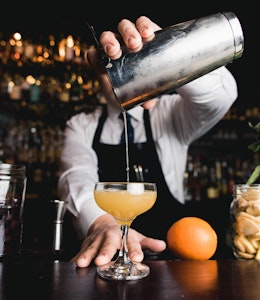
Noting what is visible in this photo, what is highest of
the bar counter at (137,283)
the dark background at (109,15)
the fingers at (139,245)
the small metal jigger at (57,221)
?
the dark background at (109,15)

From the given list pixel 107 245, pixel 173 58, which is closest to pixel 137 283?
pixel 107 245

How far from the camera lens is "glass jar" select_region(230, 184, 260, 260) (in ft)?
3.16

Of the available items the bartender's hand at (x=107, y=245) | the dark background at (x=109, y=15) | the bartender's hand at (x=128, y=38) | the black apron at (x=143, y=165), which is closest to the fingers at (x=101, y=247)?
the bartender's hand at (x=107, y=245)

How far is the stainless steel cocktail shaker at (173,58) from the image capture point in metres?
0.87

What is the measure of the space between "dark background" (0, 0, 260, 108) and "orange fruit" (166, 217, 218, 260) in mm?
2457

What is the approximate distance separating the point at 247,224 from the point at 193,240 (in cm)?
15

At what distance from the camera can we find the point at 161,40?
2.97 ft

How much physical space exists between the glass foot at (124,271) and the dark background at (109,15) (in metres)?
2.65

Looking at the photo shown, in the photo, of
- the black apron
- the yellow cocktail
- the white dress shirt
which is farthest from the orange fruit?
the black apron

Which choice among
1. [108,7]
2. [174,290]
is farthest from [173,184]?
[108,7]

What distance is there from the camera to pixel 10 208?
0.99m

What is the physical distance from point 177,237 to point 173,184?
1.01 meters

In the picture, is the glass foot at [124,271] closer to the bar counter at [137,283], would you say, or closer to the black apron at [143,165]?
the bar counter at [137,283]

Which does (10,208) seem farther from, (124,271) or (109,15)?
(109,15)
